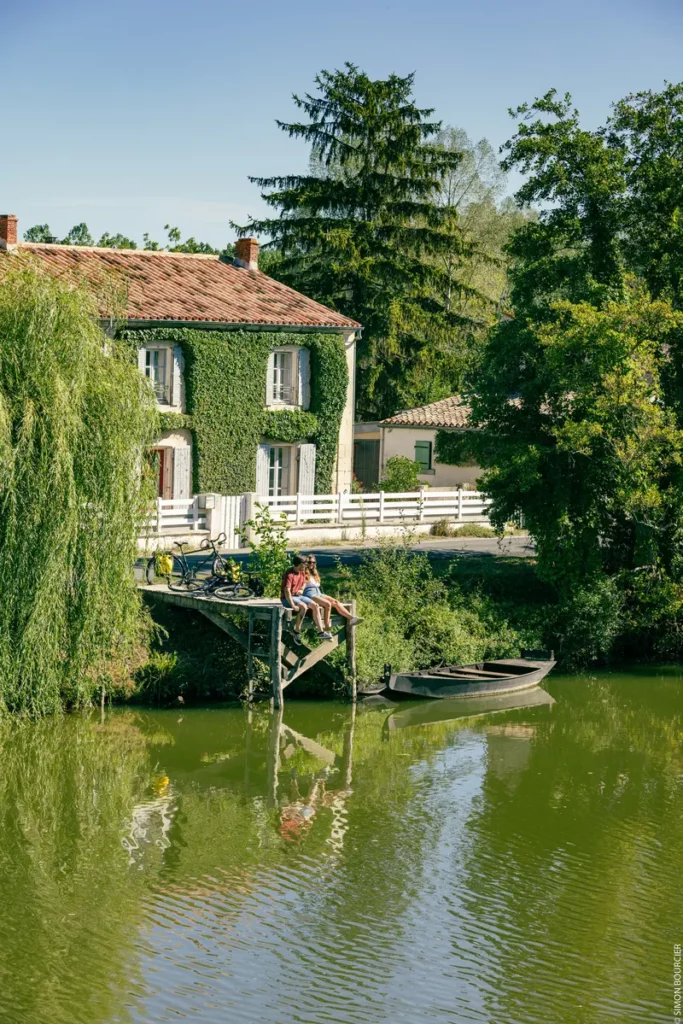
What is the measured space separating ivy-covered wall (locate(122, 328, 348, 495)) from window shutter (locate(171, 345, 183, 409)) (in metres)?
0.18

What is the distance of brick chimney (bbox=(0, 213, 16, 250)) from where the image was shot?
1347 inches

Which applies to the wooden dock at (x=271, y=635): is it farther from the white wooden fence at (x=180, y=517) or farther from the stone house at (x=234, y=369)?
the stone house at (x=234, y=369)

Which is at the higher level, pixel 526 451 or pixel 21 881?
pixel 526 451

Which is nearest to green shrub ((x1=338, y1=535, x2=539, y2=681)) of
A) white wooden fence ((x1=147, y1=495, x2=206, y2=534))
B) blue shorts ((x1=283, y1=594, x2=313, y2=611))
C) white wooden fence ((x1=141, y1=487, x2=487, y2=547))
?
blue shorts ((x1=283, y1=594, x2=313, y2=611))

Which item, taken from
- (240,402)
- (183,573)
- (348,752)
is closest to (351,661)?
(348,752)

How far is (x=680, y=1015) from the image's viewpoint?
12078 mm

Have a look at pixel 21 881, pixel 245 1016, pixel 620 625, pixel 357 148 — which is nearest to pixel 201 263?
pixel 357 148

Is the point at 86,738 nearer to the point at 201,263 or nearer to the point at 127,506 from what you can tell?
the point at 127,506

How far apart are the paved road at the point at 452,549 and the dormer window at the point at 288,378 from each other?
612cm

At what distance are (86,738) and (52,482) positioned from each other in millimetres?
4075

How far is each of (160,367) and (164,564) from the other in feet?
37.7

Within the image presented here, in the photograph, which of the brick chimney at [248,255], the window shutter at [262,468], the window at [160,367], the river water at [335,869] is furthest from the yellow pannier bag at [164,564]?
the brick chimney at [248,255]

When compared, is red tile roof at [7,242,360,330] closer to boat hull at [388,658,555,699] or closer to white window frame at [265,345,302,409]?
white window frame at [265,345,302,409]

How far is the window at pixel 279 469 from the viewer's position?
3778 centimetres
